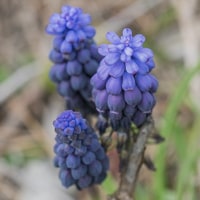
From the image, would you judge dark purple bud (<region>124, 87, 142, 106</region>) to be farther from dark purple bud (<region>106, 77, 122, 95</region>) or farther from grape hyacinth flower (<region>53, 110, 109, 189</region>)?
grape hyacinth flower (<region>53, 110, 109, 189</region>)

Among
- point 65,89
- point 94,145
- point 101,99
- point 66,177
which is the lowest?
point 66,177

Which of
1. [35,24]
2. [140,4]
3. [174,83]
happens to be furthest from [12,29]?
[174,83]

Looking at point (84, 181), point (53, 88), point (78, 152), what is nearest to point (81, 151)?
point (78, 152)

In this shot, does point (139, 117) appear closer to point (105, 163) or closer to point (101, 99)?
point (101, 99)

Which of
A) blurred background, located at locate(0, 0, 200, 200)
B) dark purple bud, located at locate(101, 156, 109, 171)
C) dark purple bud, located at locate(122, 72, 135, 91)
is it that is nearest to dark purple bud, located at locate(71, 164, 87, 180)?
dark purple bud, located at locate(101, 156, 109, 171)

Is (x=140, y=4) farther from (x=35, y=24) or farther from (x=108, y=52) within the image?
(x=108, y=52)

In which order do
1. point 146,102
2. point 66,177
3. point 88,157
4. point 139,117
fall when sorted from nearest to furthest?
point 146,102
point 139,117
point 88,157
point 66,177
